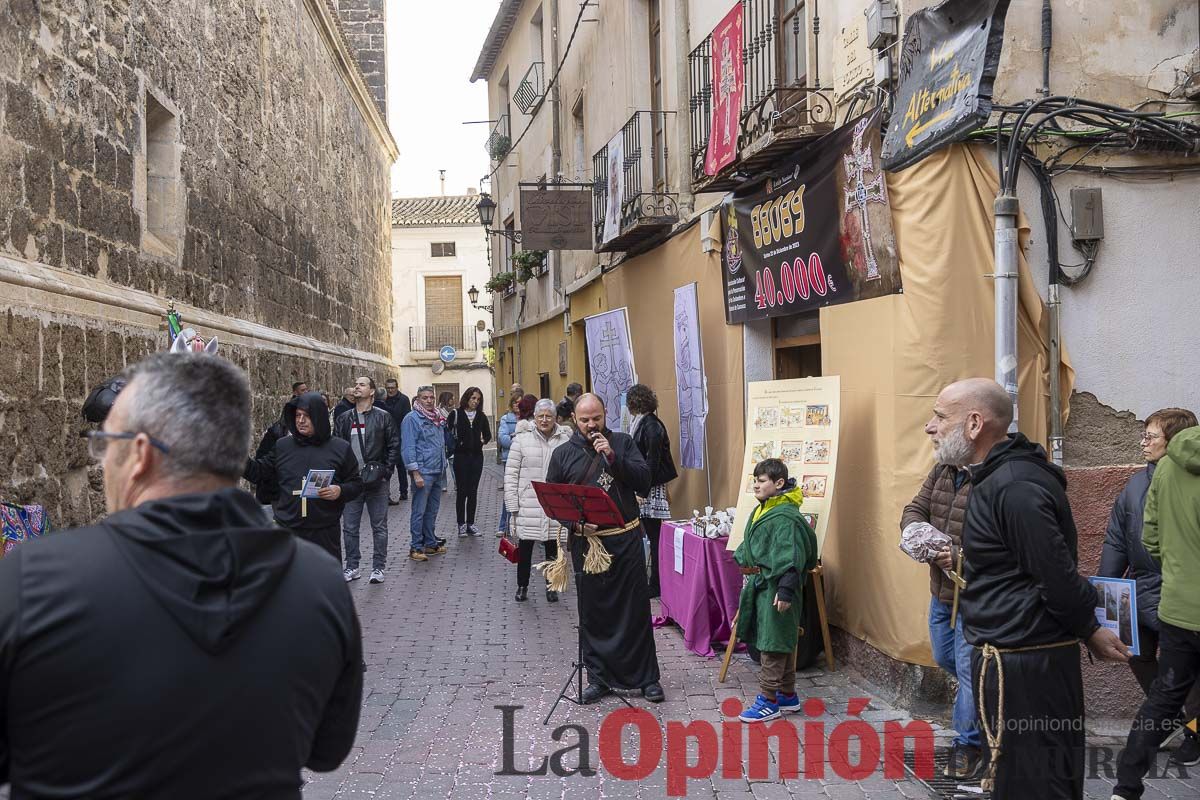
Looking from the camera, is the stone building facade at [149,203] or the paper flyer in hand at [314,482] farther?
the paper flyer in hand at [314,482]

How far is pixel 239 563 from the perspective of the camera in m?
1.76

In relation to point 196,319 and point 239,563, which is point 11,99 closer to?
point 196,319

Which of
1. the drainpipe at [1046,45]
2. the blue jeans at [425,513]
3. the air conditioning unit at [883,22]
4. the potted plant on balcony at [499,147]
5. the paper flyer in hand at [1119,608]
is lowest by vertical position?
the blue jeans at [425,513]

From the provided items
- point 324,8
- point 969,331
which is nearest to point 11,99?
point 969,331

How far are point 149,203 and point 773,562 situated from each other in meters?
6.99

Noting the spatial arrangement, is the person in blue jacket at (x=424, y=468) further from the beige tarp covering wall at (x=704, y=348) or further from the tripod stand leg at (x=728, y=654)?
the tripod stand leg at (x=728, y=654)

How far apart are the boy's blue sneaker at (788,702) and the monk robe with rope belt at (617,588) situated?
2.53 ft

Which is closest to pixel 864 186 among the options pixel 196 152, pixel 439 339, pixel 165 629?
pixel 165 629

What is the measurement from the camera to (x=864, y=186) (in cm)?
615

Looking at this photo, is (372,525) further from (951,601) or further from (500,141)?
(500,141)

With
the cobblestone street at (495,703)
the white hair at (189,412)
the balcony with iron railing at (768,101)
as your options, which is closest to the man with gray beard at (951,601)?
the cobblestone street at (495,703)

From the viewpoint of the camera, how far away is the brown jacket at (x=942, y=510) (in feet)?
15.9

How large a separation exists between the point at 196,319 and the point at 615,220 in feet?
14.4

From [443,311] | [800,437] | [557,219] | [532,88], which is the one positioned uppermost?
[532,88]
